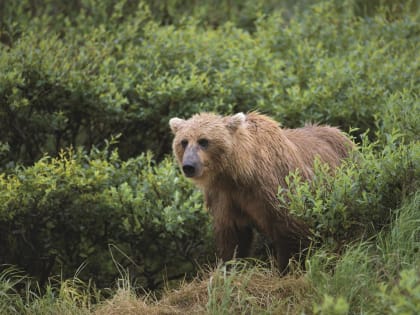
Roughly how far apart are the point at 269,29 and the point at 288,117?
225 centimetres

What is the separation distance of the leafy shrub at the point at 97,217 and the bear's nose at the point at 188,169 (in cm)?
88

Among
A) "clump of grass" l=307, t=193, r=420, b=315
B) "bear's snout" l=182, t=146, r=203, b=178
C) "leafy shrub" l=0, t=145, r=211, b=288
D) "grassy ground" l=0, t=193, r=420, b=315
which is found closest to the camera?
"clump of grass" l=307, t=193, r=420, b=315

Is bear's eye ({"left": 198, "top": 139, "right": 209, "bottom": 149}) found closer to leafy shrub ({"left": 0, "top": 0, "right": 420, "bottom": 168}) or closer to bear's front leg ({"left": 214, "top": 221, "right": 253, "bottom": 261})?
bear's front leg ({"left": 214, "top": 221, "right": 253, "bottom": 261})

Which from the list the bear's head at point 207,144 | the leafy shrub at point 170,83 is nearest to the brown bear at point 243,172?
the bear's head at point 207,144

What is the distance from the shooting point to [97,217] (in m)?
7.37

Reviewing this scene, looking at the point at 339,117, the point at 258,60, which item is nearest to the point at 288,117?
the point at 339,117

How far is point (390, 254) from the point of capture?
520 centimetres

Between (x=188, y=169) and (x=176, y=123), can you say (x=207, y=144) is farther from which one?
(x=176, y=123)

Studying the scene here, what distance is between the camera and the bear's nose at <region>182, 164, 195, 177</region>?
19.9ft

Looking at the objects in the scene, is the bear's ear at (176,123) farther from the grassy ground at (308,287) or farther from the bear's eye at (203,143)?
the grassy ground at (308,287)

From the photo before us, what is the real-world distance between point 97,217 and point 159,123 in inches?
58.4

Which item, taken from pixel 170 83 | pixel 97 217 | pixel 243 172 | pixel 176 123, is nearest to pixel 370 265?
pixel 243 172

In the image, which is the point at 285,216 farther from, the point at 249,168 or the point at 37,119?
the point at 37,119

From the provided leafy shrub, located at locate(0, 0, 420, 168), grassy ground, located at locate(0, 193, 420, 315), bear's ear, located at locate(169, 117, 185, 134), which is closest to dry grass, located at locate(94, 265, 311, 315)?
grassy ground, located at locate(0, 193, 420, 315)
